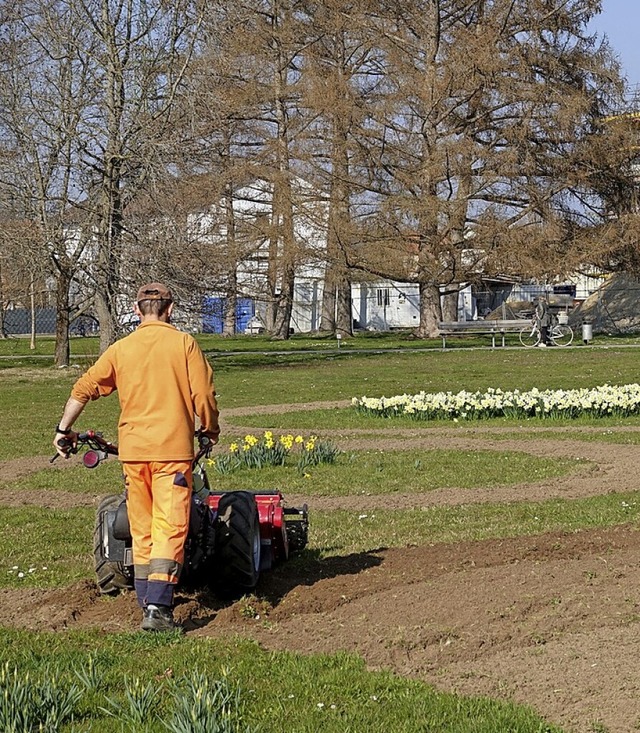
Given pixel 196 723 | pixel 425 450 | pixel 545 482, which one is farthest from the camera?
pixel 425 450

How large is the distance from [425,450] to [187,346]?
289 inches

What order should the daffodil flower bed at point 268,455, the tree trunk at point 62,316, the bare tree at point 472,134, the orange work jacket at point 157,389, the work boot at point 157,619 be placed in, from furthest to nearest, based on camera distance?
the bare tree at point 472,134
the tree trunk at point 62,316
the daffodil flower bed at point 268,455
the orange work jacket at point 157,389
the work boot at point 157,619

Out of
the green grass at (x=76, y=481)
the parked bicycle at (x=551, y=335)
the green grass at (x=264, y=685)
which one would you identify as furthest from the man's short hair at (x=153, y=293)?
the parked bicycle at (x=551, y=335)

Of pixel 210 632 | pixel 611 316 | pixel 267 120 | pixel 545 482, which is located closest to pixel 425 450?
pixel 545 482

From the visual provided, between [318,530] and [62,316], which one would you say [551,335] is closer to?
[62,316]

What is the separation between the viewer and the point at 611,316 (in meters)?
48.6

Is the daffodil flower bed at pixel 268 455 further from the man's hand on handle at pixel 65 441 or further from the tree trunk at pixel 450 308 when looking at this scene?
the tree trunk at pixel 450 308

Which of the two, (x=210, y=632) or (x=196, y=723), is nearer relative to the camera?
(x=196, y=723)

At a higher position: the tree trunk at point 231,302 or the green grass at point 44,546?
the tree trunk at point 231,302

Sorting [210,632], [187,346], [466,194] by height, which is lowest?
[210,632]

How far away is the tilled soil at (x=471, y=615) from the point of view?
489 centimetres

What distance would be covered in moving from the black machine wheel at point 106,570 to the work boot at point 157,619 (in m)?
0.59

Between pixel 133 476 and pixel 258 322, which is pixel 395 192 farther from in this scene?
pixel 133 476

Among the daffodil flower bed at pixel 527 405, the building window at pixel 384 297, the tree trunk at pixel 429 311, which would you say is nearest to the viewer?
the daffodil flower bed at pixel 527 405
